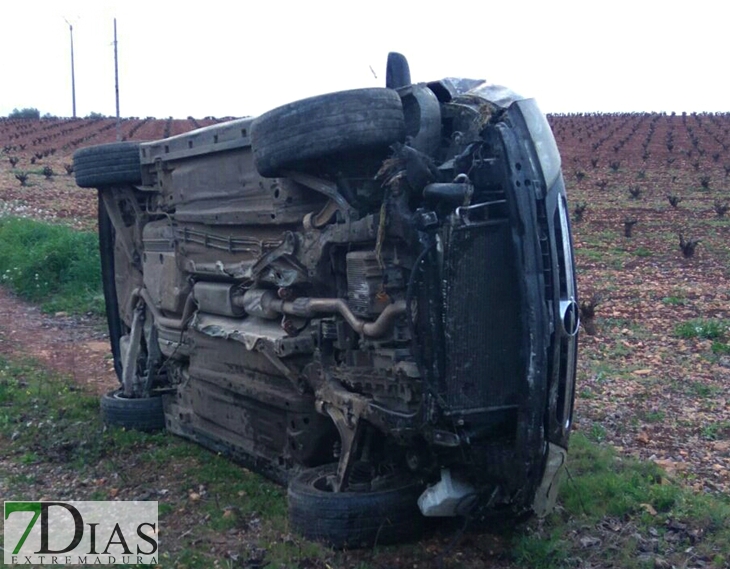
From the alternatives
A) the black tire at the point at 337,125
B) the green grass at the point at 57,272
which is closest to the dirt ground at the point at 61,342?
the green grass at the point at 57,272

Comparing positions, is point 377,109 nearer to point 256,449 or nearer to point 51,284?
point 256,449

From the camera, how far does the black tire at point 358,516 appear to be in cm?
471

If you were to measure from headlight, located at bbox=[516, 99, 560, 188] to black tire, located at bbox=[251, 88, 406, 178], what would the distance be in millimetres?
630

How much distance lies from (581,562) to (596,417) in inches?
106

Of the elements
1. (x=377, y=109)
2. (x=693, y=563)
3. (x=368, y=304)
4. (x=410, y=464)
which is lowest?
(x=693, y=563)

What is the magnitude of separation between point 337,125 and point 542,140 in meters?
1.04

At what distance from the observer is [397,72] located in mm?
4949

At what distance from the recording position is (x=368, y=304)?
4660mm

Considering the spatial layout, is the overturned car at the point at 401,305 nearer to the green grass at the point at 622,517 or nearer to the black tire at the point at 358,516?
the black tire at the point at 358,516

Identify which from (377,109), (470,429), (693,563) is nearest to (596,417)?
(693,563)

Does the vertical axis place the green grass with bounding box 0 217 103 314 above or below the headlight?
below

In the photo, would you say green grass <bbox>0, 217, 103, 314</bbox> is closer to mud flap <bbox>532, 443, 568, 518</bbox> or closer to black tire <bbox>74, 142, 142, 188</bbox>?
black tire <bbox>74, 142, 142, 188</bbox>
